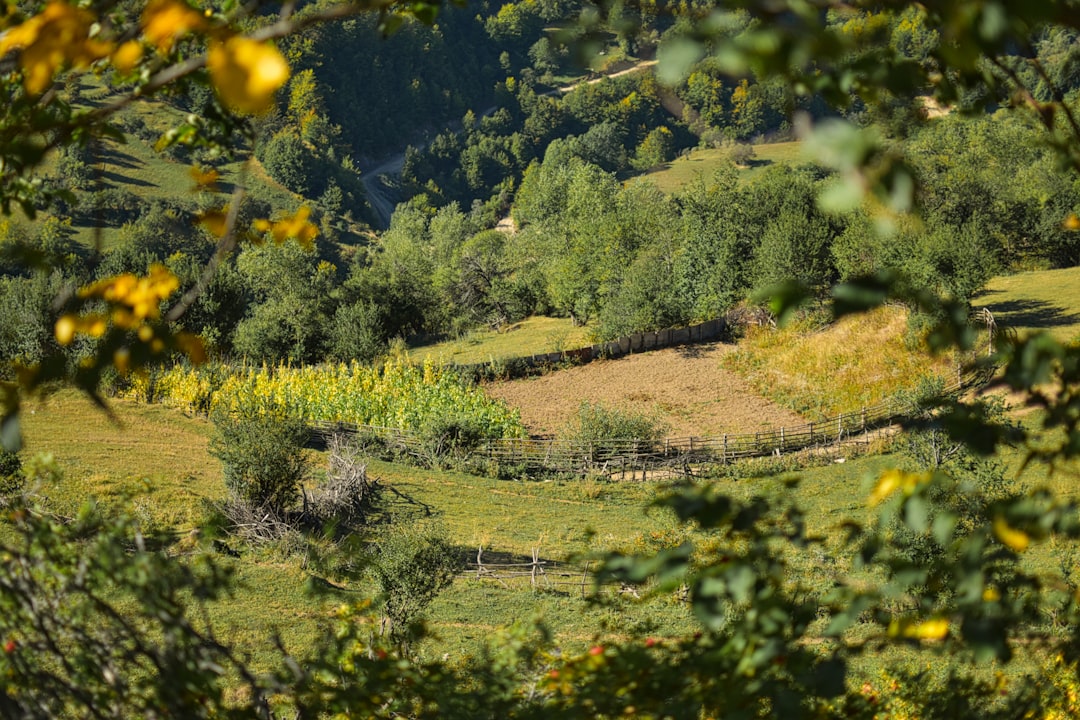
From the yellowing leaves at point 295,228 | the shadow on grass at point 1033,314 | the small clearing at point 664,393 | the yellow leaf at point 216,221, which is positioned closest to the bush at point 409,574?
the yellowing leaves at point 295,228

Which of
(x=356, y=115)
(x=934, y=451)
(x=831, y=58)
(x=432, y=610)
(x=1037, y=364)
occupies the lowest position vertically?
(x=356, y=115)

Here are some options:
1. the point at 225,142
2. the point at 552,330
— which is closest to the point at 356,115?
the point at 552,330

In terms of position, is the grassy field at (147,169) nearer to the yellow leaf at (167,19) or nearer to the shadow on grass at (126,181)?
the shadow on grass at (126,181)

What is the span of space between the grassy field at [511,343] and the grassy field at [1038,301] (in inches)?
630

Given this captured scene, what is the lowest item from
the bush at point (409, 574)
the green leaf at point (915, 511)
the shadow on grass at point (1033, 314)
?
the shadow on grass at point (1033, 314)

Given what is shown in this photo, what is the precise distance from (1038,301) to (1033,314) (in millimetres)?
2498

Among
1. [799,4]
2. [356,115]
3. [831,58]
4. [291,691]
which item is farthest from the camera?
[356,115]

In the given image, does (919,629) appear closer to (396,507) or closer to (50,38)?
(50,38)

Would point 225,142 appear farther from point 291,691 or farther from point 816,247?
point 816,247

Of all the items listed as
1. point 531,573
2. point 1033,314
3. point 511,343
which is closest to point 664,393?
point 511,343

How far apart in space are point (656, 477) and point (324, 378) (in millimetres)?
10591

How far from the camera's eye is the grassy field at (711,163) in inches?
3784

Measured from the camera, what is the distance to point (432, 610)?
40.6 feet

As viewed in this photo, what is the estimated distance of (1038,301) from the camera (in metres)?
31.7
